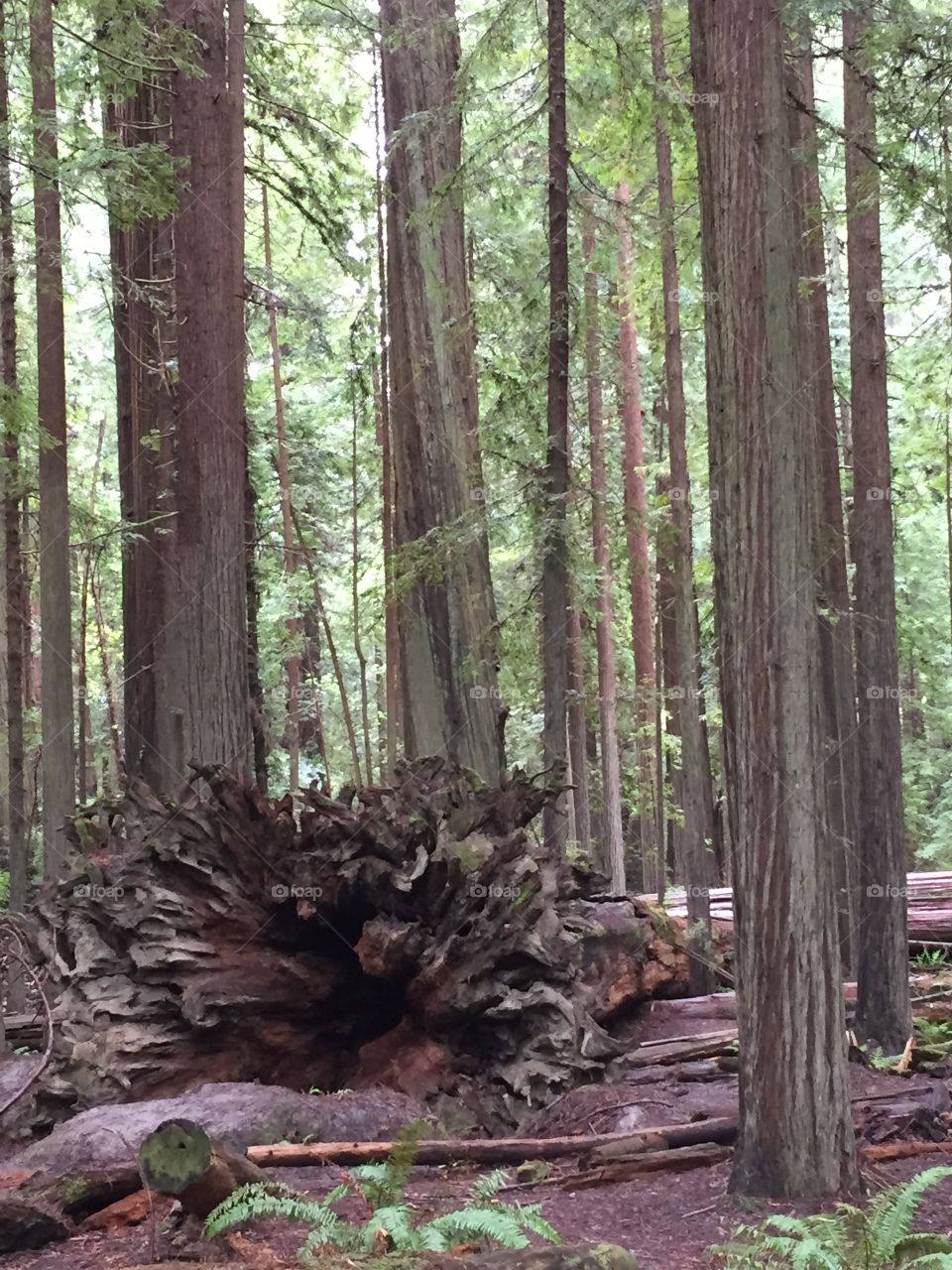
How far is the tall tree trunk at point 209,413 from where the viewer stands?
9.20 metres

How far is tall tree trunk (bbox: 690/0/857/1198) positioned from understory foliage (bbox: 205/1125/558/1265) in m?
1.43

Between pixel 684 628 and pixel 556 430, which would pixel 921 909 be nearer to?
pixel 684 628

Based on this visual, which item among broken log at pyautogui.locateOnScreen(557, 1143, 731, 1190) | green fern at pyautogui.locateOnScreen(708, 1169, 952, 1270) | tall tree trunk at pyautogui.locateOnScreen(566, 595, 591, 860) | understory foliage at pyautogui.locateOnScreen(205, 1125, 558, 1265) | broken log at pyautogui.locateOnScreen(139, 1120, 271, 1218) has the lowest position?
broken log at pyautogui.locateOnScreen(557, 1143, 731, 1190)

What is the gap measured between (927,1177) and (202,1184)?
115 inches

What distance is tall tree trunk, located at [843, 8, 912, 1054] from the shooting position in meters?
8.23

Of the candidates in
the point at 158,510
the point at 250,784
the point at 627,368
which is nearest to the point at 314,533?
the point at 627,368

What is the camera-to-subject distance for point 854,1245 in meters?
3.94

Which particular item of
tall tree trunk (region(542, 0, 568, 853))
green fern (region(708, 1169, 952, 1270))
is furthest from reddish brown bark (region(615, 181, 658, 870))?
green fern (region(708, 1169, 952, 1270))

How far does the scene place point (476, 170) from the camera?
9.44m

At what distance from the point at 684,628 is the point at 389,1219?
755cm

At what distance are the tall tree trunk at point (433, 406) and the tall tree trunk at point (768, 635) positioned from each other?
4342 millimetres

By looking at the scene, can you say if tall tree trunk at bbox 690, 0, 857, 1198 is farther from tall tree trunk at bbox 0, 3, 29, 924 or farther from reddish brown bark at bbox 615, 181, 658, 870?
reddish brown bark at bbox 615, 181, 658, 870

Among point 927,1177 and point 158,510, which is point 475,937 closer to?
point 927,1177

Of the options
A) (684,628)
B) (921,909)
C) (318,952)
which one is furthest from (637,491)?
(318,952)
